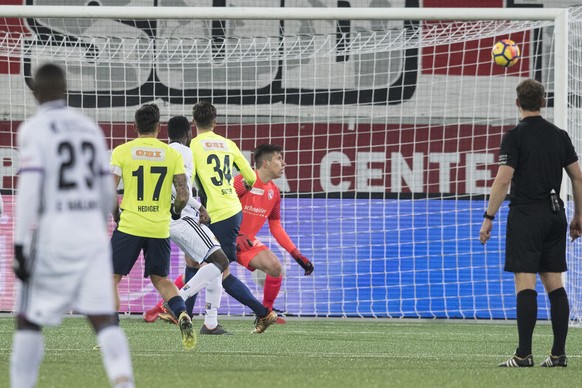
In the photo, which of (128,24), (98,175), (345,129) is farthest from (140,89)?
(98,175)

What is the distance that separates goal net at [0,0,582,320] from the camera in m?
14.4

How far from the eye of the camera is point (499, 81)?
16188mm

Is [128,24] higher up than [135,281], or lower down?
higher up

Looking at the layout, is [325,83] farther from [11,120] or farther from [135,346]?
[135,346]

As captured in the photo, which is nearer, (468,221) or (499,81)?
(468,221)

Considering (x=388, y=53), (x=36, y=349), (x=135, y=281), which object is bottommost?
(x=135, y=281)

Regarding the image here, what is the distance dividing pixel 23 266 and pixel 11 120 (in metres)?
10.5

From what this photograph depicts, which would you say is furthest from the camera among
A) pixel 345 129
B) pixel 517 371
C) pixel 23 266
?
pixel 345 129

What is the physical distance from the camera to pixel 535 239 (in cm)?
762

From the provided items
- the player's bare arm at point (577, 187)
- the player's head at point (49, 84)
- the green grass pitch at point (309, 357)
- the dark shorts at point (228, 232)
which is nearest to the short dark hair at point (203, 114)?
the dark shorts at point (228, 232)

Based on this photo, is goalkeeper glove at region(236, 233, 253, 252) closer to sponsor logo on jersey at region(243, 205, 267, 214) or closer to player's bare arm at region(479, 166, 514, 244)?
sponsor logo on jersey at region(243, 205, 267, 214)

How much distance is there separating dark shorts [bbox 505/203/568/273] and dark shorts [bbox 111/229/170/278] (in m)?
2.42

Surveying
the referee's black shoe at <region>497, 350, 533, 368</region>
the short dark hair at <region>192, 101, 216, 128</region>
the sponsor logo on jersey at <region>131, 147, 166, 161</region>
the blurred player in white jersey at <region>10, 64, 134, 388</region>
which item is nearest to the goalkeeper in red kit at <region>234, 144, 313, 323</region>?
the short dark hair at <region>192, 101, 216, 128</region>

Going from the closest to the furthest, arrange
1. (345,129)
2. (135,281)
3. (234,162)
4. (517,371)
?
(517,371)
(234,162)
(135,281)
(345,129)
